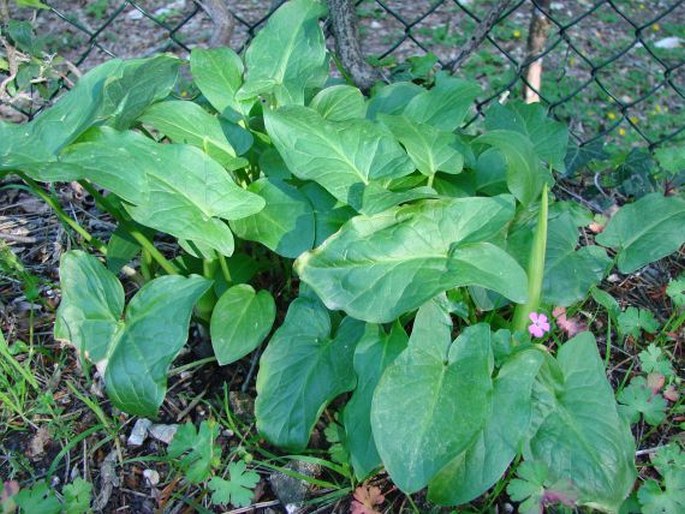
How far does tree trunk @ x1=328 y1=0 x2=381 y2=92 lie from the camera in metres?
1.99

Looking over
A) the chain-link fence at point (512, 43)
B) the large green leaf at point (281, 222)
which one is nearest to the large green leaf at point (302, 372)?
the large green leaf at point (281, 222)

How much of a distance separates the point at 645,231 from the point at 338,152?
0.62 metres

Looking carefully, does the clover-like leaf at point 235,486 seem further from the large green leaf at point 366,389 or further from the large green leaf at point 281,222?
the large green leaf at point 281,222

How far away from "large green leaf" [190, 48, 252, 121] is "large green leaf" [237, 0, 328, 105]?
37mm

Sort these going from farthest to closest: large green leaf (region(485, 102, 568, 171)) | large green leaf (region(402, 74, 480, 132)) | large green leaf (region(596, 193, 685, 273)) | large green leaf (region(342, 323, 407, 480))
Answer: large green leaf (region(485, 102, 568, 171)) < large green leaf (region(402, 74, 480, 132)) < large green leaf (region(596, 193, 685, 273)) < large green leaf (region(342, 323, 407, 480))

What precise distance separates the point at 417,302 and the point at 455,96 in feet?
1.87

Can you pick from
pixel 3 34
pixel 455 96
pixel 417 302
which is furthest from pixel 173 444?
pixel 3 34

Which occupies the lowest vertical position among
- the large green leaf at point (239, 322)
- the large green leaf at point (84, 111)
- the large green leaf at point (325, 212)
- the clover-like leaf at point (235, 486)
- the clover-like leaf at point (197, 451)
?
the clover-like leaf at point (235, 486)

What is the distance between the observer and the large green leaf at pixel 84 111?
130 centimetres

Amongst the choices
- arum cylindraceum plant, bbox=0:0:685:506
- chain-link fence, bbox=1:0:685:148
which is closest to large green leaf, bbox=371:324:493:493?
arum cylindraceum plant, bbox=0:0:685:506

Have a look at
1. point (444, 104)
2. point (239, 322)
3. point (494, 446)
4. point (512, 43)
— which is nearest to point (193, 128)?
point (239, 322)

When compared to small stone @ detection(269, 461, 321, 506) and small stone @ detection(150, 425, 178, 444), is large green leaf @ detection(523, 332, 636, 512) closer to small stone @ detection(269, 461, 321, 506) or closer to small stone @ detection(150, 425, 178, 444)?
small stone @ detection(269, 461, 321, 506)

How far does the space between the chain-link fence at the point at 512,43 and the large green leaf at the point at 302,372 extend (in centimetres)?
165

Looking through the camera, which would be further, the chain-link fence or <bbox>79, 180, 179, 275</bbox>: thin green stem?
the chain-link fence
